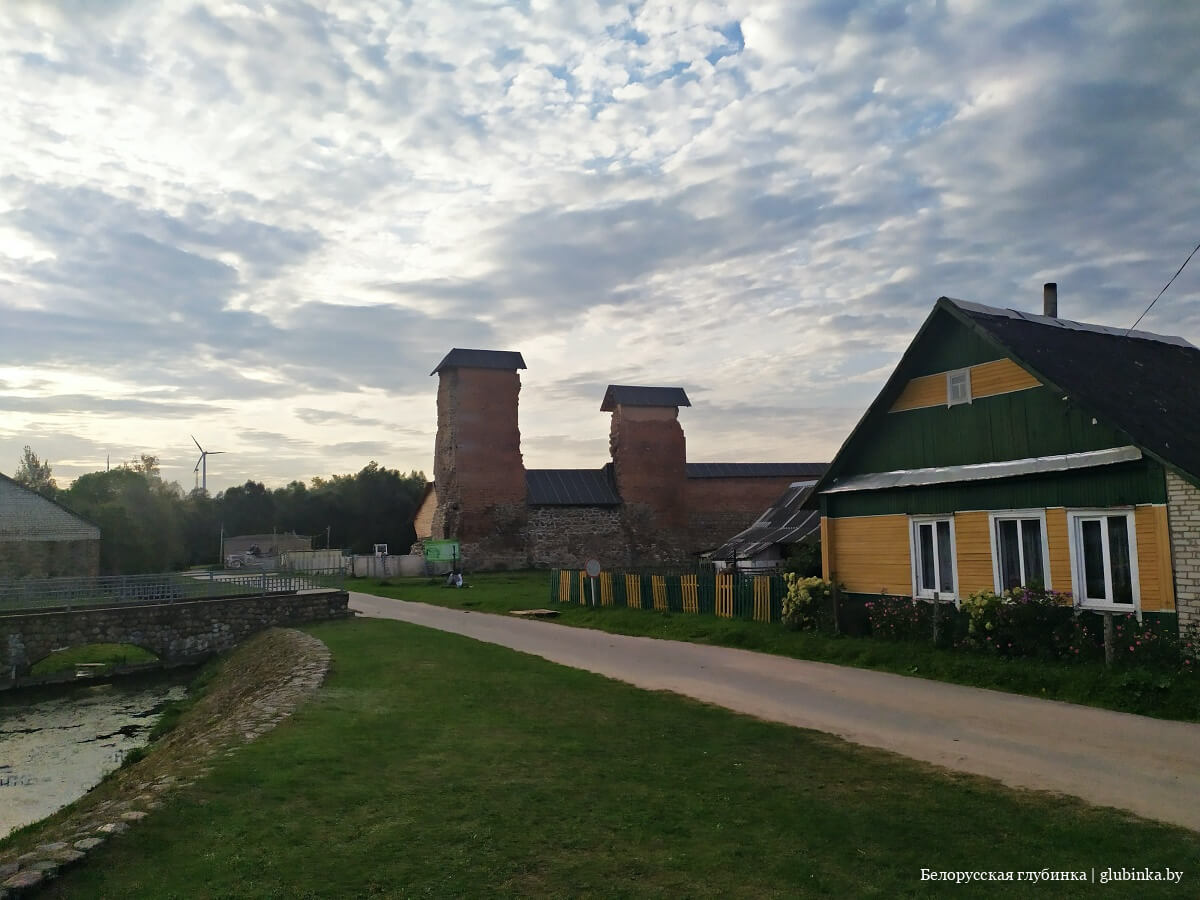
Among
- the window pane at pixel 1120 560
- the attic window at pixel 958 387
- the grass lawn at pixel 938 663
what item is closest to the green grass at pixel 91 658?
the grass lawn at pixel 938 663

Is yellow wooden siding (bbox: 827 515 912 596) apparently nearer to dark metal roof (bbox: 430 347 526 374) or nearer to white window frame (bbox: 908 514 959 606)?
white window frame (bbox: 908 514 959 606)

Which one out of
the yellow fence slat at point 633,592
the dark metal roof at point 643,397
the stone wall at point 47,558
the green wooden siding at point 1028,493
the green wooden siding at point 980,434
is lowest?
the yellow fence slat at point 633,592

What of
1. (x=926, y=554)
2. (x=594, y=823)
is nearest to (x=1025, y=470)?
(x=926, y=554)

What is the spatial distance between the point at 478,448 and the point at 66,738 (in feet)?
114

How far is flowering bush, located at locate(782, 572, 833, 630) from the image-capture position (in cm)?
1775

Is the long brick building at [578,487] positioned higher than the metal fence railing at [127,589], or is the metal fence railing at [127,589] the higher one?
the long brick building at [578,487]

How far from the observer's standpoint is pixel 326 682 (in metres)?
13.9

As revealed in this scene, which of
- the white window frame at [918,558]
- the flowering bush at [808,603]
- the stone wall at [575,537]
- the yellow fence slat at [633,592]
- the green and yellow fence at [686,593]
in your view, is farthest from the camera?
the stone wall at [575,537]

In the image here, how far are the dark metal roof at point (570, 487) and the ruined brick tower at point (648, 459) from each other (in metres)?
1.08

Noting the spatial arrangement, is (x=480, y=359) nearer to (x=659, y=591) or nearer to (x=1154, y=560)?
(x=659, y=591)

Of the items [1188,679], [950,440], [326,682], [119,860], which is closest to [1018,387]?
[950,440]

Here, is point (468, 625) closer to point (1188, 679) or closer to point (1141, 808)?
point (1188, 679)

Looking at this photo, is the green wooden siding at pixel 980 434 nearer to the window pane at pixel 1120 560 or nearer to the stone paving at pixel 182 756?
the window pane at pixel 1120 560

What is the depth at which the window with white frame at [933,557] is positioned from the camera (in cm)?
1575
